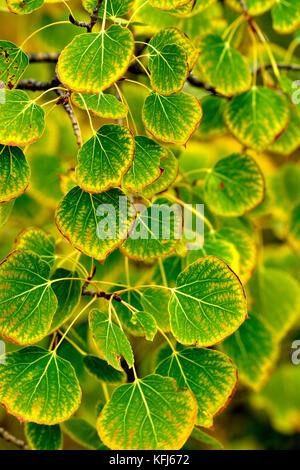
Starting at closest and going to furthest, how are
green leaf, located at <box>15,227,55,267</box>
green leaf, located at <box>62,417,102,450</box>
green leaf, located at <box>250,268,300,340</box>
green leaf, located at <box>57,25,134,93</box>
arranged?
green leaf, located at <box>57,25,134,93</box>, green leaf, located at <box>15,227,55,267</box>, green leaf, located at <box>62,417,102,450</box>, green leaf, located at <box>250,268,300,340</box>

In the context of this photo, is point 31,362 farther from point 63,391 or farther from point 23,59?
point 23,59

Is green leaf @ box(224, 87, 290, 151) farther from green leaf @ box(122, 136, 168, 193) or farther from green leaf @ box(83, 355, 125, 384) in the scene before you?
green leaf @ box(83, 355, 125, 384)

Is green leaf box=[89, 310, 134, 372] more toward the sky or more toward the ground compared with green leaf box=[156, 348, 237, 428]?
more toward the sky

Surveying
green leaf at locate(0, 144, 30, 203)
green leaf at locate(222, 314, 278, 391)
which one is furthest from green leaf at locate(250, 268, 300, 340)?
green leaf at locate(0, 144, 30, 203)

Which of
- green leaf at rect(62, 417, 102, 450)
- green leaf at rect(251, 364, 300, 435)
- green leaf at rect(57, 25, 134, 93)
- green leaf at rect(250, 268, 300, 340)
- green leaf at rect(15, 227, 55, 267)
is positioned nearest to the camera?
green leaf at rect(57, 25, 134, 93)

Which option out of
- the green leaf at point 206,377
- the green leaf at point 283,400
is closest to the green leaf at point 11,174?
the green leaf at point 206,377

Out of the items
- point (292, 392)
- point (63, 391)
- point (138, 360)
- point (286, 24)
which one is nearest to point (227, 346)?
point (63, 391)

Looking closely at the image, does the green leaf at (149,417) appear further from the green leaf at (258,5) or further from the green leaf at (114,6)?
the green leaf at (258,5)
